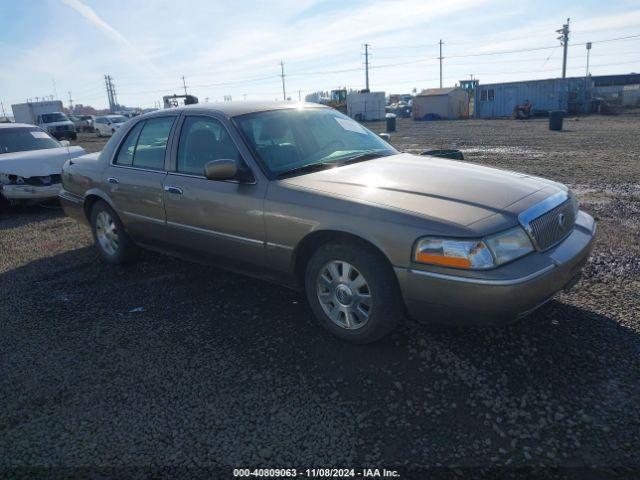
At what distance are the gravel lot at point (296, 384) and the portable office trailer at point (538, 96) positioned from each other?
127ft

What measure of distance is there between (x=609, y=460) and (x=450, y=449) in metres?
0.73

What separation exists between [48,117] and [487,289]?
38712mm

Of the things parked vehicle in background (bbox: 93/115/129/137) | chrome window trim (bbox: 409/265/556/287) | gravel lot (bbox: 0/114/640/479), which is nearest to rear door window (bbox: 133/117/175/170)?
gravel lot (bbox: 0/114/640/479)

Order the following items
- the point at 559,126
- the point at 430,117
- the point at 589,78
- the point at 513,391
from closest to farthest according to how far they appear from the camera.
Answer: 1. the point at 513,391
2. the point at 559,126
3. the point at 589,78
4. the point at 430,117

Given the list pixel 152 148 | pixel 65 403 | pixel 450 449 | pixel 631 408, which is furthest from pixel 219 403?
pixel 152 148

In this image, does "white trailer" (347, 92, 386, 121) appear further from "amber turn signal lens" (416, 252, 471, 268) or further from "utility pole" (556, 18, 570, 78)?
"amber turn signal lens" (416, 252, 471, 268)

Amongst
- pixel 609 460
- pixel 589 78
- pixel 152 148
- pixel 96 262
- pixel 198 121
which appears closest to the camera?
pixel 609 460

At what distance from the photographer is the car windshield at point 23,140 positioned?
30.8 feet

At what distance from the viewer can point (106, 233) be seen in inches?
219

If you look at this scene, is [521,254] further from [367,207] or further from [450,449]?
[450,449]

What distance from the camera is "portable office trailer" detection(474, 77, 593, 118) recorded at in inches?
1507

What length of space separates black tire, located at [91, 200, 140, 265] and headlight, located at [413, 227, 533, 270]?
138 inches

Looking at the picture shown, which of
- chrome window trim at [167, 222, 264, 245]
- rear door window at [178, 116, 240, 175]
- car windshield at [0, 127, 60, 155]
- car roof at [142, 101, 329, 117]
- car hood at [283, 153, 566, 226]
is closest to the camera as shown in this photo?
car hood at [283, 153, 566, 226]

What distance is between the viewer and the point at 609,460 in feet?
7.66
